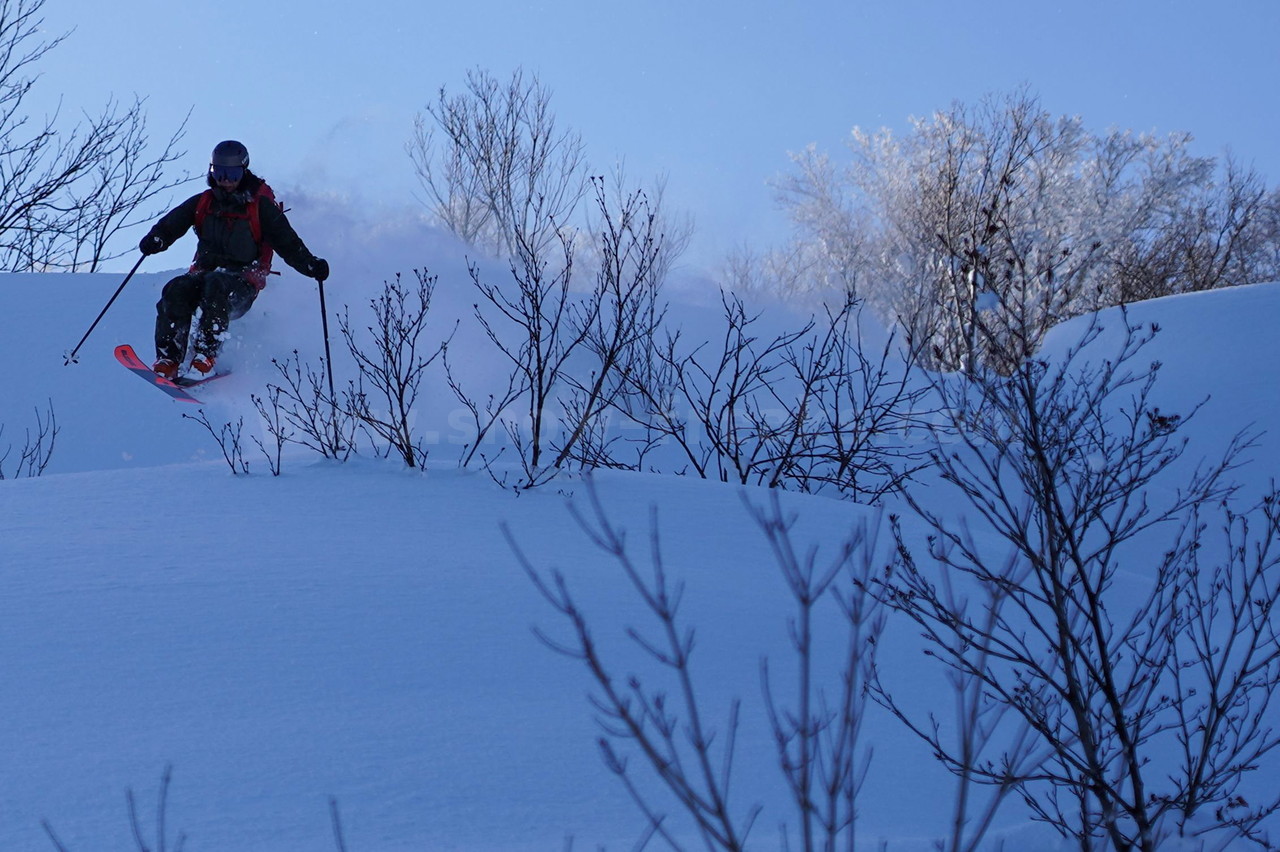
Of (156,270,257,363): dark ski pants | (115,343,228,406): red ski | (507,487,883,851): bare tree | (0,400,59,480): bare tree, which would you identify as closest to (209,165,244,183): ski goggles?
(156,270,257,363): dark ski pants

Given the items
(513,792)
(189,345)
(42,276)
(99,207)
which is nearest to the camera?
(513,792)

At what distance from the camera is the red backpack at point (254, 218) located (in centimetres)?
736

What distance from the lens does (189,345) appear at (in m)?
7.70

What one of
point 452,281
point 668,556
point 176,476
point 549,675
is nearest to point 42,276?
point 452,281

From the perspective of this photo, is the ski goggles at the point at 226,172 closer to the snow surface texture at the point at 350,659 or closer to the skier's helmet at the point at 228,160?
the skier's helmet at the point at 228,160

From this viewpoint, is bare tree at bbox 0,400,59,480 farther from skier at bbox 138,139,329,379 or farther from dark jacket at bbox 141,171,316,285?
dark jacket at bbox 141,171,316,285

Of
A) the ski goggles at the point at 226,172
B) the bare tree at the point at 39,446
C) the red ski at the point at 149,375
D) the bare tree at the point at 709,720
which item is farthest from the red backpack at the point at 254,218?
the bare tree at the point at 709,720

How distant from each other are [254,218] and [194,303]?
0.66 metres

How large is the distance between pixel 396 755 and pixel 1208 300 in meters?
9.68

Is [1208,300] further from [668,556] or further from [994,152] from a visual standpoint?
[994,152]

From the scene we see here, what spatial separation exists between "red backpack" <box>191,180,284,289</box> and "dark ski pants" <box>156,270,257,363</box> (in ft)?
0.24

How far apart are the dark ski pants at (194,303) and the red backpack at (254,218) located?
75 millimetres

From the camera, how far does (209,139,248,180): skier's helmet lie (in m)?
7.16

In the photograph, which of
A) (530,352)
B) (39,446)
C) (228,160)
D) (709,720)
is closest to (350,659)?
(709,720)
